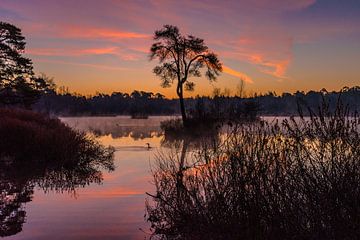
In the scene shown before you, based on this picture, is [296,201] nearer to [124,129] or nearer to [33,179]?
[33,179]

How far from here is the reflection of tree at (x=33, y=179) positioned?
31.7 ft

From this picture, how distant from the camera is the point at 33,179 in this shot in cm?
1458

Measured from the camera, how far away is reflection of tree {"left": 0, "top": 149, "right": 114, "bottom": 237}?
965 centimetres

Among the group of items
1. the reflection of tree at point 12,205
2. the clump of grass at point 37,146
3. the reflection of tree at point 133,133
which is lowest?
the reflection of tree at point 12,205

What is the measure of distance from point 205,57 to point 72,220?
31948mm

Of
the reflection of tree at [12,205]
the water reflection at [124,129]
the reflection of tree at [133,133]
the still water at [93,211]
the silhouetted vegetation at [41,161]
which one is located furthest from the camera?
the water reflection at [124,129]

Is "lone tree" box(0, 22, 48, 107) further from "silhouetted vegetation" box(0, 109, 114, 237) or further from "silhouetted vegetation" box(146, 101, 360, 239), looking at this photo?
"silhouetted vegetation" box(146, 101, 360, 239)

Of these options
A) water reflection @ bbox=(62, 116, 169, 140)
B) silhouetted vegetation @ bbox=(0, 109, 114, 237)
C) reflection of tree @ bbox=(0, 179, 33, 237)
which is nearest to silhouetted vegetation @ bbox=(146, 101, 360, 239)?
reflection of tree @ bbox=(0, 179, 33, 237)

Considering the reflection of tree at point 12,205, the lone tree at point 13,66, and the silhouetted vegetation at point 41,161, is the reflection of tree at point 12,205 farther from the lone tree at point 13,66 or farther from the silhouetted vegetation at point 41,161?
the lone tree at point 13,66

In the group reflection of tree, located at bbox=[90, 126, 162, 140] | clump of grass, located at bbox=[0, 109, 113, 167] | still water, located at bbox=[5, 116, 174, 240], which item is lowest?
still water, located at bbox=[5, 116, 174, 240]

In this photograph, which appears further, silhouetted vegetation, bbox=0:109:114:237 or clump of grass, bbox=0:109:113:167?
clump of grass, bbox=0:109:113:167

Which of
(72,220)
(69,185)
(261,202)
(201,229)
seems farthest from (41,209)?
(261,202)

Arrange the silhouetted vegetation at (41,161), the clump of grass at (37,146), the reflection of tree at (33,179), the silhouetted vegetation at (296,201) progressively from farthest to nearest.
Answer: the clump of grass at (37,146), the silhouetted vegetation at (41,161), the reflection of tree at (33,179), the silhouetted vegetation at (296,201)

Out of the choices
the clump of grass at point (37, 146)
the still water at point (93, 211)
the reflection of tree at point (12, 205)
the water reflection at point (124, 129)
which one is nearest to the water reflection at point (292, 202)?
the still water at point (93, 211)
